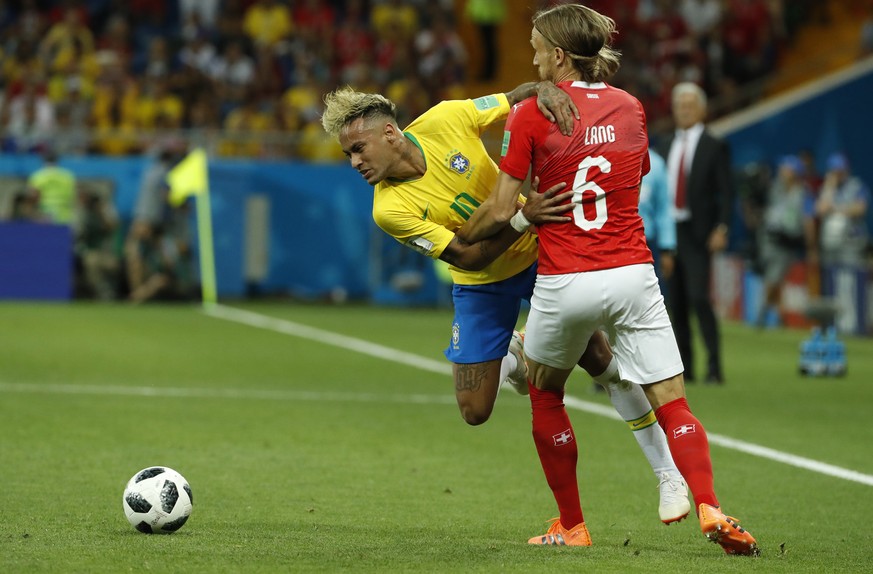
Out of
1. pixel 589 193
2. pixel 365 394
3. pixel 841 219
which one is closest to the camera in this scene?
pixel 589 193

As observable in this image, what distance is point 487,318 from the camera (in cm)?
657

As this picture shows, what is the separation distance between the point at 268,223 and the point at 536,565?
19.2 meters

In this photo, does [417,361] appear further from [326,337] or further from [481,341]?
[481,341]

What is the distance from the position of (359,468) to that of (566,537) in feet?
7.36

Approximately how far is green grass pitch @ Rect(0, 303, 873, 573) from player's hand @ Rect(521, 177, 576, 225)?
4.24ft

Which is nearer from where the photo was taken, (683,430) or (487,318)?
(683,430)

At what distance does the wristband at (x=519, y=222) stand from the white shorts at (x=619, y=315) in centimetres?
22

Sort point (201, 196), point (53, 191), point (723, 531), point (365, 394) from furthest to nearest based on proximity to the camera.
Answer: point (201, 196) → point (53, 191) → point (365, 394) → point (723, 531)

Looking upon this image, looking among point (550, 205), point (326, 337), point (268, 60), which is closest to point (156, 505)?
point (550, 205)

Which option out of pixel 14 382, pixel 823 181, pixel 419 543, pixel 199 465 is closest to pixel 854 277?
pixel 823 181

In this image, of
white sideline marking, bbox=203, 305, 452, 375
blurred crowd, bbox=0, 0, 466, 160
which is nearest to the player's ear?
white sideline marking, bbox=203, 305, 452, 375

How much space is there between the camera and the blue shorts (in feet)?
21.5

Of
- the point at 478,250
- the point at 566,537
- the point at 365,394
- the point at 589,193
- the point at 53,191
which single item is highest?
the point at 589,193

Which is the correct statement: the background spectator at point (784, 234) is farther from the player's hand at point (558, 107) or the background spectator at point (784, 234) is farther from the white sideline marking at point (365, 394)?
the player's hand at point (558, 107)
